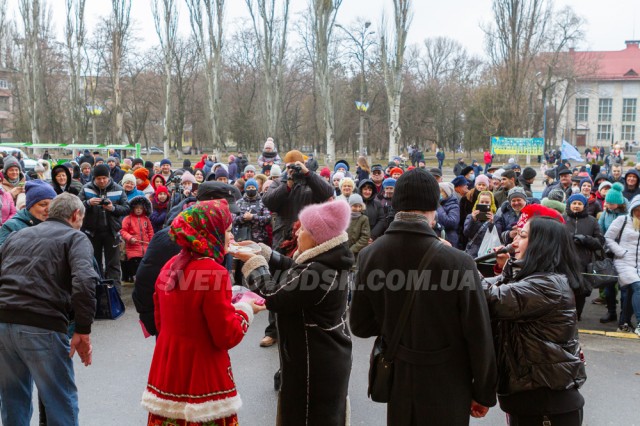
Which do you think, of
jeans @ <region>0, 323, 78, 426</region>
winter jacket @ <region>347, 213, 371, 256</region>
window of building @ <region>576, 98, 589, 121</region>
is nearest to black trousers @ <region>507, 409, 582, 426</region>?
jeans @ <region>0, 323, 78, 426</region>

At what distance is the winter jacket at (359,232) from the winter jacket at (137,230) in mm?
3374

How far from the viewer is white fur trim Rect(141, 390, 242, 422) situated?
296cm

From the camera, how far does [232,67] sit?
61.2 m

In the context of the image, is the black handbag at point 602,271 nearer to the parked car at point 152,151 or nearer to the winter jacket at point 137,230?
the winter jacket at point 137,230

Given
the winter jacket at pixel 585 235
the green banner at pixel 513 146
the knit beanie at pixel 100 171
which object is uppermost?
the green banner at pixel 513 146

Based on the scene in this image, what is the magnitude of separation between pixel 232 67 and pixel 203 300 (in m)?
61.0

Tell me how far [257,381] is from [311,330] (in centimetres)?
249

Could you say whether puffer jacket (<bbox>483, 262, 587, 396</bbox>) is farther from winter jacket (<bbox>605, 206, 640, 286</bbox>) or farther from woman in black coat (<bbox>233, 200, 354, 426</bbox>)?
winter jacket (<bbox>605, 206, 640, 286</bbox>)

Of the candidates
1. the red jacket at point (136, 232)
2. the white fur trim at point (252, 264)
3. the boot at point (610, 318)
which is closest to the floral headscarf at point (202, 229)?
the white fur trim at point (252, 264)

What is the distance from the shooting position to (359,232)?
798 centimetres

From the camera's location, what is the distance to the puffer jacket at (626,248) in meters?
7.22

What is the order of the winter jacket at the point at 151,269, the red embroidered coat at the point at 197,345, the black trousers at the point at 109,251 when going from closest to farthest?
the red embroidered coat at the point at 197,345
the winter jacket at the point at 151,269
the black trousers at the point at 109,251

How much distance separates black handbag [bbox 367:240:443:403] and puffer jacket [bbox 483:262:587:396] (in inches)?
17.2

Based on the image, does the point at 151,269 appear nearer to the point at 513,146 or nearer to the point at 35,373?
the point at 35,373
